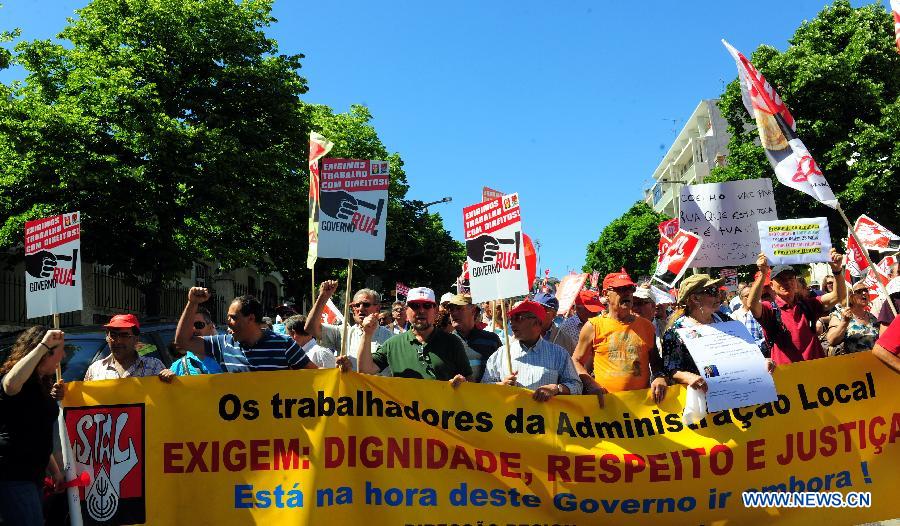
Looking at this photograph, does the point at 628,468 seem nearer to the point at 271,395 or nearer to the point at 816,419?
the point at 816,419


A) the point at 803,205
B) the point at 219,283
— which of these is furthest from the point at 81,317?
the point at 803,205

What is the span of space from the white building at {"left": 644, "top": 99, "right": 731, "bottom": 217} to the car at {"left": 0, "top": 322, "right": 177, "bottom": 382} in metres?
56.3

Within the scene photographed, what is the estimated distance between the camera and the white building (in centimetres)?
7212

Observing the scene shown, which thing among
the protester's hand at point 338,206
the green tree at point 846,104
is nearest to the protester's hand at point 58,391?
the protester's hand at point 338,206

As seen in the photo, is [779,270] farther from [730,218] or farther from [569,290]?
[569,290]

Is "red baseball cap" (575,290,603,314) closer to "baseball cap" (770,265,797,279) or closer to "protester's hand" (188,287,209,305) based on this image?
"baseball cap" (770,265,797,279)

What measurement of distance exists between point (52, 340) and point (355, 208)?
2282 millimetres

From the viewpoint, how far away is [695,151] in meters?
77.7

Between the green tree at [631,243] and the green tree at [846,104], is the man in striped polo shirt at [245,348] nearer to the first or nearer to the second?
the green tree at [846,104]

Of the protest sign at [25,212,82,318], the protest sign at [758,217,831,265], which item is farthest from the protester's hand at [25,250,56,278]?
the protest sign at [758,217,831,265]

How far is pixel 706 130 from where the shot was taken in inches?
3088

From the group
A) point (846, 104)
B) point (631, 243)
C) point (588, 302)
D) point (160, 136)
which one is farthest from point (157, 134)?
point (631, 243)

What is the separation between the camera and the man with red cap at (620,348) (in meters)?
5.78

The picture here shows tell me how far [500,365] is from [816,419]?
6.95 feet
